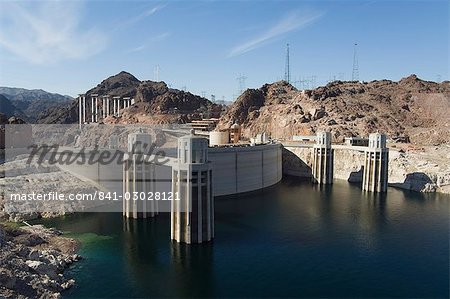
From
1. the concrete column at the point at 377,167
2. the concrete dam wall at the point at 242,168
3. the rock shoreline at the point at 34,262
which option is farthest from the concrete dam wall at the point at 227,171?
the rock shoreline at the point at 34,262

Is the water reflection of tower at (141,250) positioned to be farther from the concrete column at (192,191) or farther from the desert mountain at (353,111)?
the desert mountain at (353,111)

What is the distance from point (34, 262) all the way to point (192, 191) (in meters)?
14.9

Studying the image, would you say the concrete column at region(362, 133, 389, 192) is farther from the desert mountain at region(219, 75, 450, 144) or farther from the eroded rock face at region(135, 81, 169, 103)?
the eroded rock face at region(135, 81, 169, 103)

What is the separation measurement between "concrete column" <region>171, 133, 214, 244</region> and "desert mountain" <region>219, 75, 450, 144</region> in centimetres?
6308

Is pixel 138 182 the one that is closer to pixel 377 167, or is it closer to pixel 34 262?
pixel 34 262

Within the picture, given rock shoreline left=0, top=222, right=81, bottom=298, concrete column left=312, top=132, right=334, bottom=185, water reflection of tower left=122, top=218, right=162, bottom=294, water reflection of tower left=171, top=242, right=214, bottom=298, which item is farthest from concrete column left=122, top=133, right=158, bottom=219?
concrete column left=312, top=132, right=334, bottom=185

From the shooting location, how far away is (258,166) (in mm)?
71250

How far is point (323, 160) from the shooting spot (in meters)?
80.0

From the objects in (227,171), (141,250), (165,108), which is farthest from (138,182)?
(165,108)

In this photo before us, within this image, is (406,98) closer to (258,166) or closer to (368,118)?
(368,118)

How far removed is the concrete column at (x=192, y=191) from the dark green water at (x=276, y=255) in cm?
178

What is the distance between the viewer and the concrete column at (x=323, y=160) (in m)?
79.3

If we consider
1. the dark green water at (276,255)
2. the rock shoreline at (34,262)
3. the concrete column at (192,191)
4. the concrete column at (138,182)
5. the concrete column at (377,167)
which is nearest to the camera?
the rock shoreline at (34,262)

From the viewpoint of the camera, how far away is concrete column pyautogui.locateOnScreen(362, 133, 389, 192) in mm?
68750
